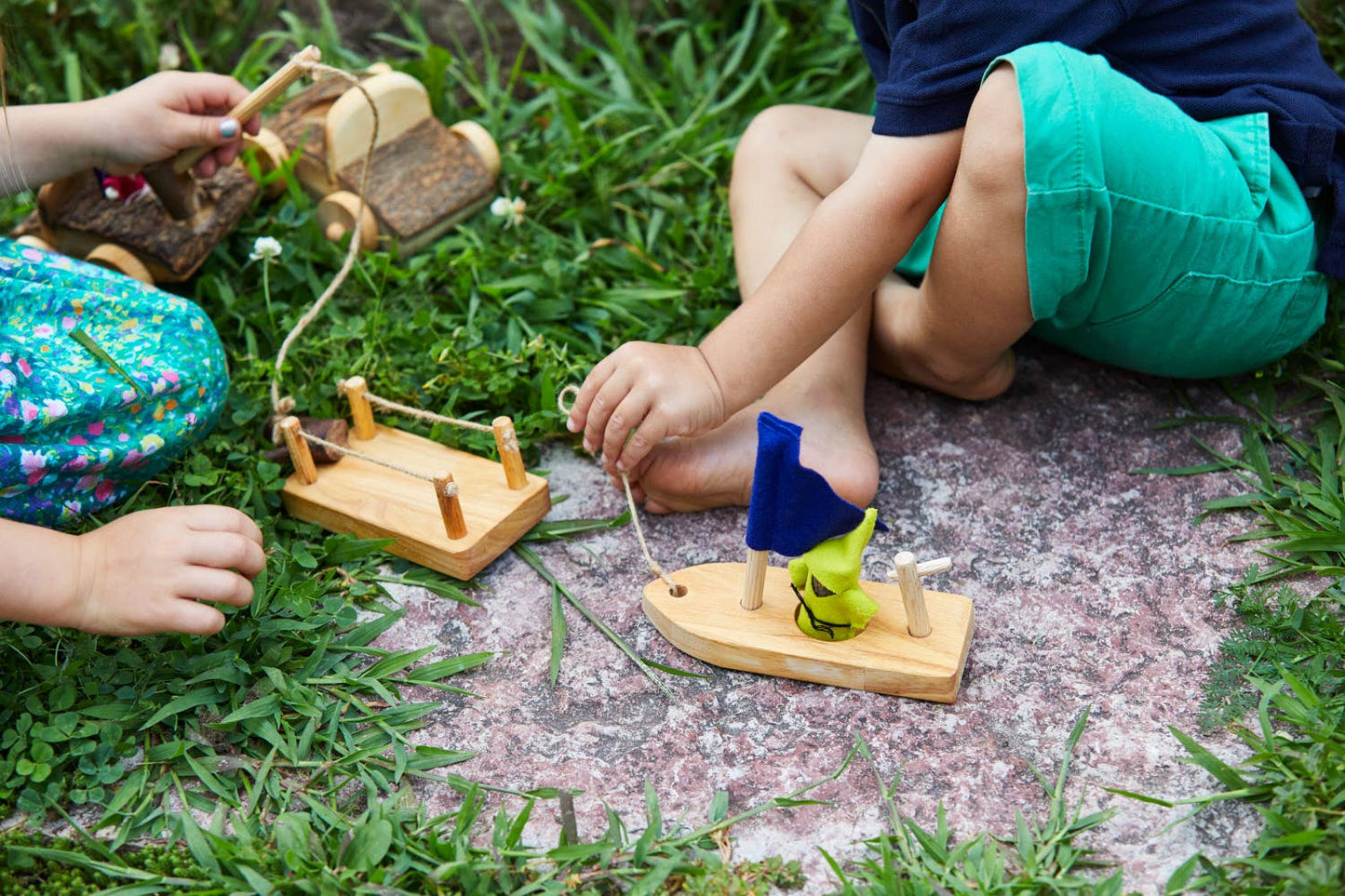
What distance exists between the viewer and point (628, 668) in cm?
138

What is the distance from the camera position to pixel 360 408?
5.32 feet

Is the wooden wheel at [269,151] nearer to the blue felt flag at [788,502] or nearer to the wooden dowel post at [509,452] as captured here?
the wooden dowel post at [509,452]

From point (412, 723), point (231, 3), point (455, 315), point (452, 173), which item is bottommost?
point (412, 723)

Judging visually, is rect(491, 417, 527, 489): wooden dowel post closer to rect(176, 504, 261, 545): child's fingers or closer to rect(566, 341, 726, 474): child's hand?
rect(566, 341, 726, 474): child's hand

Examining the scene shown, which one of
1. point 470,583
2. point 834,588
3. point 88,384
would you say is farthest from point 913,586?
point 88,384

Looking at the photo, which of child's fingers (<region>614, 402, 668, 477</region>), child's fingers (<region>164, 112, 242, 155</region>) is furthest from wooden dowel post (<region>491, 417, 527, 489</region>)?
child's fingers (<region>164, 112, 242, 155</region>)

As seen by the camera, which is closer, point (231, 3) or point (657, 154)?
point (657, 154)

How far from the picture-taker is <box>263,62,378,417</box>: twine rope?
5.32ft

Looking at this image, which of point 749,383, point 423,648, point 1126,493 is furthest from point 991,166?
point 423,648

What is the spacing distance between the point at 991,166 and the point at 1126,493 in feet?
1.66

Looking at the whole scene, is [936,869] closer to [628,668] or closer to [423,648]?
[628,668]

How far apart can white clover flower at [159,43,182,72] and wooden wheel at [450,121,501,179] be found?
0.60 metres

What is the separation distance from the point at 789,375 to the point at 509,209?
0.63 meters

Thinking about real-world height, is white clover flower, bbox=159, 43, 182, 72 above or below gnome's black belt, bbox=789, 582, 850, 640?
above
